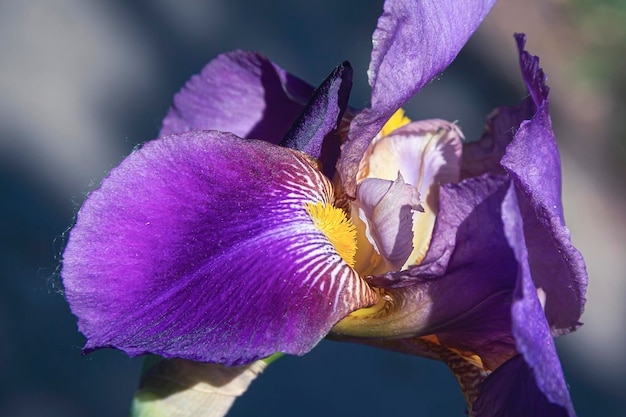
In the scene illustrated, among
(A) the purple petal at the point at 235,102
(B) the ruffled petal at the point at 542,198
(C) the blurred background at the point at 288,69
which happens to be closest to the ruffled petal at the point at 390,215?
(B) the ruffled petal at the point at 542,198

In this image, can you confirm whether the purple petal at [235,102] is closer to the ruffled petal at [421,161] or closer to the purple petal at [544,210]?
the ruffled petal at [421,161]

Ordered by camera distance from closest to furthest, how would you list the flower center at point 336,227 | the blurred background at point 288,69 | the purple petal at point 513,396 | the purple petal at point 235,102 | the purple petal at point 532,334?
1. the purple petal at point 532,334
2. the purple petal at point 513,396
3. the flower center at point 336,227
4. the purple petal at point 235,102
5. the blurred background at point 288,69

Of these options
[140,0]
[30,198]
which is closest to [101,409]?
[30,198]

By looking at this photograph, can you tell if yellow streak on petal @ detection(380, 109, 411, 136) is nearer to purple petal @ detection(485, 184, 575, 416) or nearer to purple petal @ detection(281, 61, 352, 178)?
purple petal @ detection(281, 61, 352, 178)

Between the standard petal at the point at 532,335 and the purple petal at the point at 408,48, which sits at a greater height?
the purple petal at the point at 408,48

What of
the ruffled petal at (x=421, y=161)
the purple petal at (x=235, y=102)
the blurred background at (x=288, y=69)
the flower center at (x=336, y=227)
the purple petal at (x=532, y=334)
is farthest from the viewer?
the blurred background at (x=288, y=69)

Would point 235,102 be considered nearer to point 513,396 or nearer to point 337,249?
point 337,249

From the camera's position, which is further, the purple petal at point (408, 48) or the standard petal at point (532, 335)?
the purple petal at point (408, 48)

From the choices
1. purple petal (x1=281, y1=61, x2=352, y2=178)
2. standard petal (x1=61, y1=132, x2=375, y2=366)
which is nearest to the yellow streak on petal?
purple petal (x1=281, y1=61, x2=352, y2=178)
